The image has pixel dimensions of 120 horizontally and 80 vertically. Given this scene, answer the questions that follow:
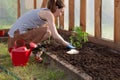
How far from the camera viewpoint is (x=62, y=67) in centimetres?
432

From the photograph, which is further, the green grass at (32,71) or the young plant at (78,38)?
the young plant at (78,38)

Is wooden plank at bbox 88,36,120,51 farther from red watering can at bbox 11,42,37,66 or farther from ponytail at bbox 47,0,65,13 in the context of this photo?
red watering can at bbox 11,42,37,66

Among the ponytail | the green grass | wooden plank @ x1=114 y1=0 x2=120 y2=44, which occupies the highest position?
the ponytail

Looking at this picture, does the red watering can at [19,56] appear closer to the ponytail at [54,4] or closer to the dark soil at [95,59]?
the dark soil at [95,59]

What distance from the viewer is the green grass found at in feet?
13.1

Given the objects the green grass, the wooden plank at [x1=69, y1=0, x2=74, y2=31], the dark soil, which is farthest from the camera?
the wooden plank at [x1=69, y1=0, x2=74, y2=31]

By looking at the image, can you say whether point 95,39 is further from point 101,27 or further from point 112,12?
point 112,12

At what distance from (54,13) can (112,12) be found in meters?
1.10

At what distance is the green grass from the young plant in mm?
797

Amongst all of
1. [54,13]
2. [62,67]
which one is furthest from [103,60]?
[54,13]

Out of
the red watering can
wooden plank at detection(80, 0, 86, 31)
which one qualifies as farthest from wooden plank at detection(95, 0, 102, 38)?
the red watering can

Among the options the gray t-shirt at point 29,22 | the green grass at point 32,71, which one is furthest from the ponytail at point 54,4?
the green grass at point 32,71

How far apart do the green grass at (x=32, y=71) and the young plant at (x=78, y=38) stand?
2.61 feet

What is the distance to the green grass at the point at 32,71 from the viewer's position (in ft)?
13.1
